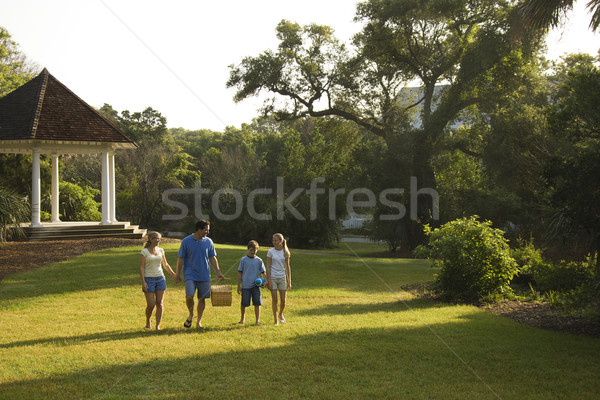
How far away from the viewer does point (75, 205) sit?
1072 inches

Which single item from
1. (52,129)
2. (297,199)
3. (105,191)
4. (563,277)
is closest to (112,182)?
(105,191)

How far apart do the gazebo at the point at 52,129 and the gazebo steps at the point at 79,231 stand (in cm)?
15

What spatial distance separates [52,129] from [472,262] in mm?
16715

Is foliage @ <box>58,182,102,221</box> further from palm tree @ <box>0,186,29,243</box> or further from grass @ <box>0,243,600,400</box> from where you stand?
grass @ <box>0,243,600,400</box>

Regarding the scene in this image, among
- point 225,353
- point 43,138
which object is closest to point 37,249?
point 43,138

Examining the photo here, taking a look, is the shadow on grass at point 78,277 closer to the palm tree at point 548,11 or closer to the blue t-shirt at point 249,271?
the blue t-shirt at point 249,271

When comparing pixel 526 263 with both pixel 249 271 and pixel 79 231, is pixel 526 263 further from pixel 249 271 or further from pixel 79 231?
pixel 79 231

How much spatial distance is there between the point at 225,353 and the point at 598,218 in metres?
5.66

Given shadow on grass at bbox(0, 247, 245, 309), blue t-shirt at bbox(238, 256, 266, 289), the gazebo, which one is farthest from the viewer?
the gazebo

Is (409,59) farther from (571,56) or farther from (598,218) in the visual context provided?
(598,218)

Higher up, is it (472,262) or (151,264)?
(151,264)

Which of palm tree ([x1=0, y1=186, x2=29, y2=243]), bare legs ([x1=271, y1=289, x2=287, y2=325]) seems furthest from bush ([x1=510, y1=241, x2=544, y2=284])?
palm tree ([x1=0, y1=186, x2=29, y2=243])

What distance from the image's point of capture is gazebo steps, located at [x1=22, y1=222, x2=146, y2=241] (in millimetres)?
20484

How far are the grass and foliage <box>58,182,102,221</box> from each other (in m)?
15.8
